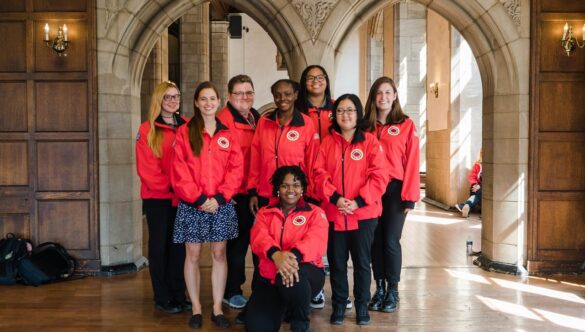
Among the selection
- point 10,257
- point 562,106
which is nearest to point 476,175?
point 562,106

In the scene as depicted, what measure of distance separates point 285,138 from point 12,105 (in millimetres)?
2896

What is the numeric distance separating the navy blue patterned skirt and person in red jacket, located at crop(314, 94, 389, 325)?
0.67 metres

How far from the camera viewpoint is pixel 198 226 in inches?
134

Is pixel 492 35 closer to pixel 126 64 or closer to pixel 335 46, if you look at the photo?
pixel 335 46

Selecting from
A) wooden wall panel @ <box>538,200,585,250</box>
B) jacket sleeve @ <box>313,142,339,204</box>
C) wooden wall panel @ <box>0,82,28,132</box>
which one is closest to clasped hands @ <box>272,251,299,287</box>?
jacket sleeve @ <box>313,142,339,204</box>

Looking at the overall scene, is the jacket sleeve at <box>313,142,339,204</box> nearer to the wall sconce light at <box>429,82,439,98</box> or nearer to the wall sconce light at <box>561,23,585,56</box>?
the wall sconce light at <box>561,23,585,56</box>

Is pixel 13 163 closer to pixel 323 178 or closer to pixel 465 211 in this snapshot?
pixel 323 178

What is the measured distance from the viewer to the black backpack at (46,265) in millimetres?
4547

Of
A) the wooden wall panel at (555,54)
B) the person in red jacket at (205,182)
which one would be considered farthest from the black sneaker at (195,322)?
the wooden wall panel at (555,54)

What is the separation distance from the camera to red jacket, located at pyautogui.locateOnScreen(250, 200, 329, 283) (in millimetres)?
3195

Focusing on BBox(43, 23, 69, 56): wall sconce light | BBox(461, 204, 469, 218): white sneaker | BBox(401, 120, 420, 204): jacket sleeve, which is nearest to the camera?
BBox(401, 120, 420, 204): jacket sleeve

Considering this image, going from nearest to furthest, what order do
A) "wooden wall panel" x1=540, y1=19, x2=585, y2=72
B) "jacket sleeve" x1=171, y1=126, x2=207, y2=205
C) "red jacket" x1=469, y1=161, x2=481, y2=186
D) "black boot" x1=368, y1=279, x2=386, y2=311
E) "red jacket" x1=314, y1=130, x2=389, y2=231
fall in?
"jacket sleeve" x1=171, y1=126, x2=207, y2=205 < "red jacket" x1=314, y1=130, x2=389, y2=231 < "black boot" x1=368, y1=279, x2=386, y2=311 < "wooden wall panel" x1=540, y1=19, x2=585, y2=72 < "red jacket" x1=469, y1=161, x2=481, y2=186

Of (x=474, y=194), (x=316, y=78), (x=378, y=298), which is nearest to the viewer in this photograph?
(x=316, y=78)

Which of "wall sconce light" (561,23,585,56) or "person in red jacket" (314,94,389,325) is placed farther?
"wall sconce light" (561,23,585,56)
